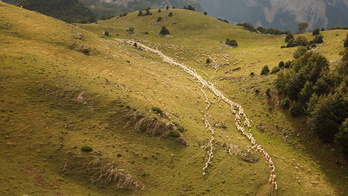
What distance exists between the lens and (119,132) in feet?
143

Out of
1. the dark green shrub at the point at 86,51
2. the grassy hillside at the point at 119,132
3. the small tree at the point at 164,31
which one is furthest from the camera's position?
the small tree at the point at 164,31

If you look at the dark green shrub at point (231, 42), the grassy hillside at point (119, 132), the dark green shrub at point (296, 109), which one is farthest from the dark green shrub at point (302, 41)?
the dark green shrub at point (296, 109)

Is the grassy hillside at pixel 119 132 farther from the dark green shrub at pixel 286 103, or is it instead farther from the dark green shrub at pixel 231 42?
the dark green shrub at pixel 231 42

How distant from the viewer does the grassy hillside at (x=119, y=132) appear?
117 feet

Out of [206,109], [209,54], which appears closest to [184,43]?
[209,54]

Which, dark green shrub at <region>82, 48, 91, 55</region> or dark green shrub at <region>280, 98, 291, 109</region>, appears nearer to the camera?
dark green shrub at <region>280, 98, 291, 109</region>

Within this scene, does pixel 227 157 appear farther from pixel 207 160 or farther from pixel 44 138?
pixel 44 138

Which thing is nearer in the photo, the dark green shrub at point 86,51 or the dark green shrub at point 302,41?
the dark green shrub at point 86,51

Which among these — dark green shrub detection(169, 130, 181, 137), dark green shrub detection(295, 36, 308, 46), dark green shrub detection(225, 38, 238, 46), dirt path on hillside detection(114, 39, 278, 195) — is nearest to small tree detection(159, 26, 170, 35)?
dark green shrub detection(225, 38, 238, 46)

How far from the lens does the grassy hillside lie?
3569cm

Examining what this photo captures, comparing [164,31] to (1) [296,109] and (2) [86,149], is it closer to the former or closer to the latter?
(1) [296,109]

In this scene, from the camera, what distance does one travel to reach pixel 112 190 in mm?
34594

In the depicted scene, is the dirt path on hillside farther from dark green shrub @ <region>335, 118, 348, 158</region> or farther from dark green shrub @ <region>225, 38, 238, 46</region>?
dark green shrub @ <region>225, 38, 238, 46</region>

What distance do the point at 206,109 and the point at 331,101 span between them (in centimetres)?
2845
